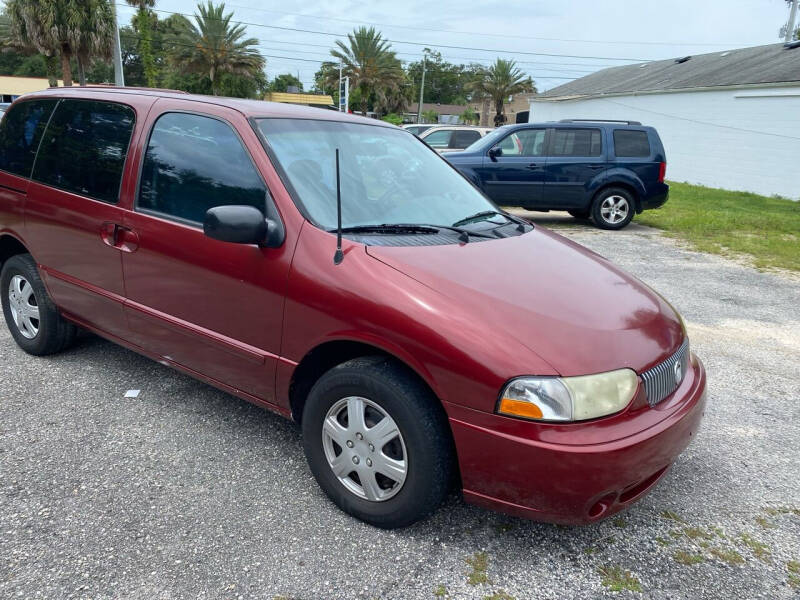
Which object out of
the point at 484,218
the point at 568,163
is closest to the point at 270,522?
the point at 484,218

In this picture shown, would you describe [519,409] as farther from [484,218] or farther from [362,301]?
[484,218]

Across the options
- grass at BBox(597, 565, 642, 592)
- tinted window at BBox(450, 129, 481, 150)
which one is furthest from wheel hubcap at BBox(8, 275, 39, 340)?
tinted window at BBox(450, 129, 481, 150)

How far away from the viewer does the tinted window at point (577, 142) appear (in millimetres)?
10680

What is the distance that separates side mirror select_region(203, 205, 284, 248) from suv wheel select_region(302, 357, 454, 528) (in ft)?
2.20

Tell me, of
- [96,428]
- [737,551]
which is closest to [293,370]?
[96,428]

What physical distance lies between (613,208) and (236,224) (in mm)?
9514

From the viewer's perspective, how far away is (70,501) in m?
2.69

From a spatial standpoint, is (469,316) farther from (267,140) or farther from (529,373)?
(267,140)

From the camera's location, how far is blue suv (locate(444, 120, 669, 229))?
10.6 meters

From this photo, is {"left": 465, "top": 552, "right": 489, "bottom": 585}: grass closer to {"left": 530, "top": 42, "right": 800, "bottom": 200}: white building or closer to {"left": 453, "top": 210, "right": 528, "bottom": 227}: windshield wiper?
{"left": 453, "top": 210, "right": 528, "bottom": 227}: windshield wiper

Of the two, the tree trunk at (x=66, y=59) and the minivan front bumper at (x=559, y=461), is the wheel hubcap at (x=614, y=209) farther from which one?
the tree trunk at (x=66, y=59)

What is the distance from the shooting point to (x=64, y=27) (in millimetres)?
29438

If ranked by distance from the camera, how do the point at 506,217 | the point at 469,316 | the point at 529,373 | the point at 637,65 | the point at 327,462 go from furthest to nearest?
the point at 637,65
the point at 506,217
the point at 327,462
the point at 469,316
the point at 529,373

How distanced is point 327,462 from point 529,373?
39.6 inches
